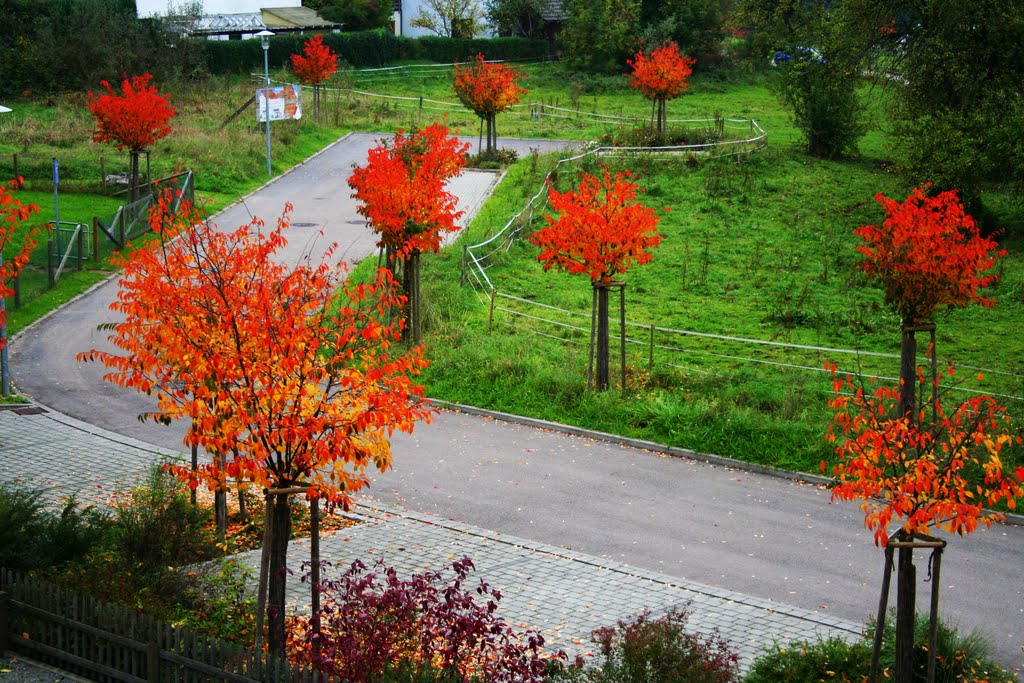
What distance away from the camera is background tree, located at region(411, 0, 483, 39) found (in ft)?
222

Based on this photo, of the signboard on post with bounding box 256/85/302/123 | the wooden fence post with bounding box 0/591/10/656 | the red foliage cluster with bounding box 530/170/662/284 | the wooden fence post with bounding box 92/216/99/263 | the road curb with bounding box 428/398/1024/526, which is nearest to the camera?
the wooden fence post with bounding box 0/591/10/656

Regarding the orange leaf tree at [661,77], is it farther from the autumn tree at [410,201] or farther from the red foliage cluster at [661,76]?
the autumn tree at [410,201]

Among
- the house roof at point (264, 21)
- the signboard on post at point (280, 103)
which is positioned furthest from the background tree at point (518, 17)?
the signboard on post at point (280, 103)

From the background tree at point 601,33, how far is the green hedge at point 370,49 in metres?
5.22

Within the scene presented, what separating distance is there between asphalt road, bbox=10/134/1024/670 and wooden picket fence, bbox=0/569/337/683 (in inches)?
225

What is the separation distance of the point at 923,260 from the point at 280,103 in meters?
29.0

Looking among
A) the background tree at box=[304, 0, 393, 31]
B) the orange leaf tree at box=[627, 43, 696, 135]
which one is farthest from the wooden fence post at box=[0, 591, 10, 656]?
the background tree at box=[304, 0, 393, 31]

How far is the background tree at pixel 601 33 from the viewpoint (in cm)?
5816

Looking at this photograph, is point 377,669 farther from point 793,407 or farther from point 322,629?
point 793,407

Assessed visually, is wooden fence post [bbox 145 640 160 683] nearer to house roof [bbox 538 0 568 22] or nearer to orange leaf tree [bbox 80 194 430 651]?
orange leaf tree [bbox 80 194 430 651]

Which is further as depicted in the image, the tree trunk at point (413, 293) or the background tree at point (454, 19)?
the background tree at point (454, 19)

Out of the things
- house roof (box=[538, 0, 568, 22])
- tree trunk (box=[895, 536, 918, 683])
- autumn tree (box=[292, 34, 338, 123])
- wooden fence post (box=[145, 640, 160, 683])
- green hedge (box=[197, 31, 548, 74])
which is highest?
house roof (box=[538, 0, 568, 22])

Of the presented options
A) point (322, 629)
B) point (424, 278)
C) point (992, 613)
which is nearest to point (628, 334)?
point (424, 278)

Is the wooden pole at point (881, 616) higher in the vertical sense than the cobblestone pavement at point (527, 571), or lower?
higher
